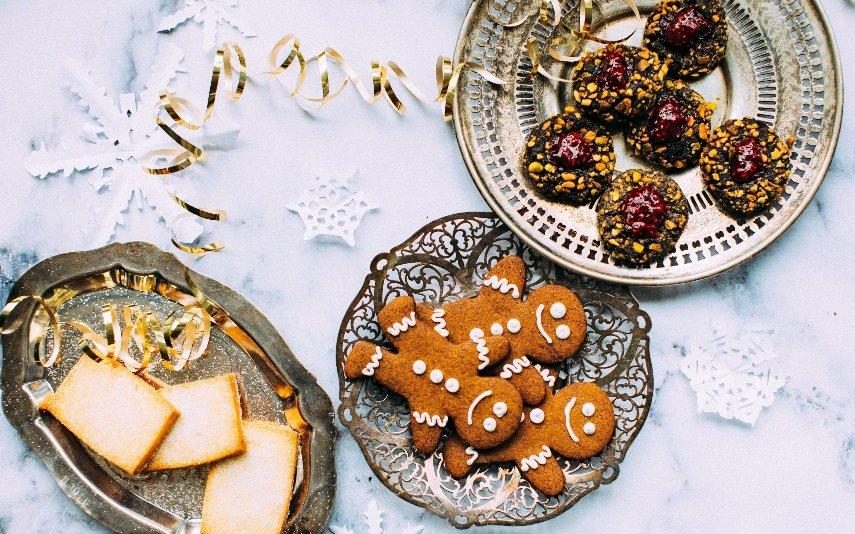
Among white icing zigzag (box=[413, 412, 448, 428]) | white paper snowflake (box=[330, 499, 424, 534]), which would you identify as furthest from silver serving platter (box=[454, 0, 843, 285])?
white paper snowflake (box=[330, 499, 424, 534])

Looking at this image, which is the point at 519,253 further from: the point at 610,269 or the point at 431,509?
the point at 431,509

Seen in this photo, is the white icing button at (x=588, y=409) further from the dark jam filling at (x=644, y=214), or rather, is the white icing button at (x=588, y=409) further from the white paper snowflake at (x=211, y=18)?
the white paper snowflake at (x=211, y=18)

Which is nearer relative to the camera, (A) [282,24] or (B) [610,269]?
(B) [610,269]

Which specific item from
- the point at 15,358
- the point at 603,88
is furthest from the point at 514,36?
the point at 15,358

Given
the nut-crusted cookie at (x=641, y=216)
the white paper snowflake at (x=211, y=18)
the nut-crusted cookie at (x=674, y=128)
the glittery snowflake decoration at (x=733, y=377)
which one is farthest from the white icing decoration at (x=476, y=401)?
the white paper snowflake at (x=211, y=18)

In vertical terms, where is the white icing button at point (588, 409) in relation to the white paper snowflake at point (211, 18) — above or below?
below

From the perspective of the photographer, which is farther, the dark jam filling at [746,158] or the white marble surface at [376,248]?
the white marble surface at [376,248]

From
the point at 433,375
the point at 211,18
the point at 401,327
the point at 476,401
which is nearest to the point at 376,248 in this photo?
the point at 401,327
